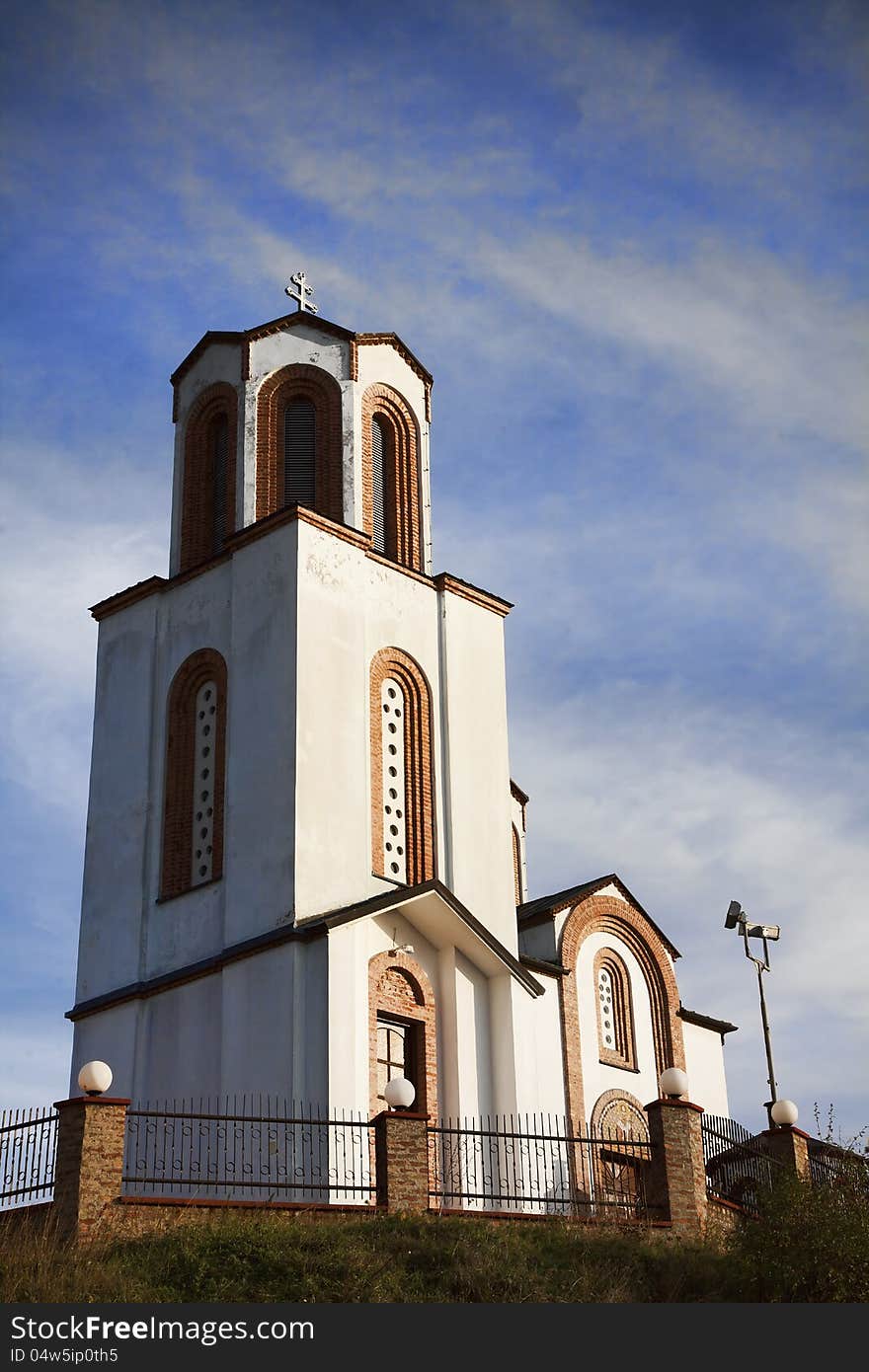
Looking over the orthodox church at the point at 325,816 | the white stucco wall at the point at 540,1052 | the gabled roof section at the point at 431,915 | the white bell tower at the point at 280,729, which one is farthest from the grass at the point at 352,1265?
Result: the white stucco wall at the point at 540,1052

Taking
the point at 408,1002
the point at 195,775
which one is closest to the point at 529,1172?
the point at 408,1002

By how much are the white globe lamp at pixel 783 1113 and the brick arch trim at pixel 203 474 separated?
40.2ft

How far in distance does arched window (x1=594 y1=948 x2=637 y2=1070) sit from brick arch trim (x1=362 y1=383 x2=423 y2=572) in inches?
291

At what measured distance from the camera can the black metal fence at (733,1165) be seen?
2178cm

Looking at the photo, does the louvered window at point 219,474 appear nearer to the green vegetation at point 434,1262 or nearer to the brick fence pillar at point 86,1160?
the brick fence pillar at point 86,1160

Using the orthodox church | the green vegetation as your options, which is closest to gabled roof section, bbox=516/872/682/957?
the orthodox church

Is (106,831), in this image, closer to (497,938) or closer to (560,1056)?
(497,938)

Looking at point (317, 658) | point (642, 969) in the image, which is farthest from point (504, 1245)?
point (642, 969)

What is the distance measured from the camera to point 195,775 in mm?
26047

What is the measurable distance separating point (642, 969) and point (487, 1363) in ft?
54.2

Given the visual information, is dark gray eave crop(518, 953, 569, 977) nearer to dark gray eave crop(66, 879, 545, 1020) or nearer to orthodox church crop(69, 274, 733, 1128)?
orthodox church crop(69, 274, 733, 1128)

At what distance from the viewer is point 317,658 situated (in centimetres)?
2520

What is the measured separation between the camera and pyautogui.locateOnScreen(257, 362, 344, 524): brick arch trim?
27641 mm

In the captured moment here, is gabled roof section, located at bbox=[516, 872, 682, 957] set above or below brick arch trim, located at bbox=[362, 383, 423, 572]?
below
